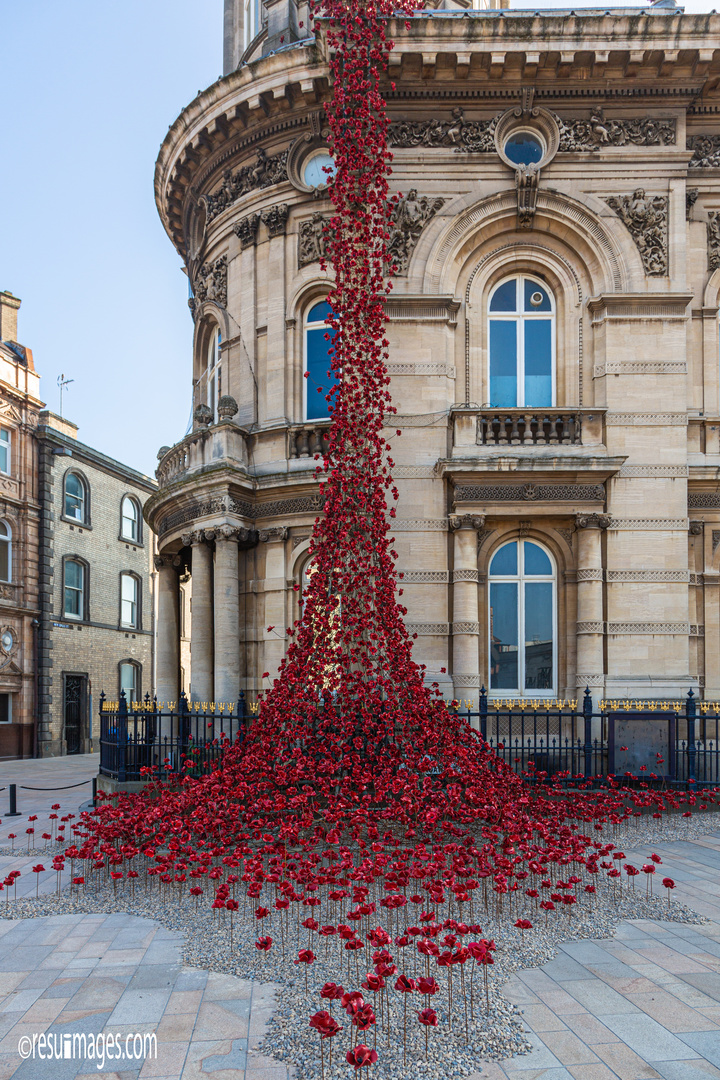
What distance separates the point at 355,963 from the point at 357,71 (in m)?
14.7

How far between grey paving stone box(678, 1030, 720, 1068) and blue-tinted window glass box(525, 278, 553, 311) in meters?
13.4

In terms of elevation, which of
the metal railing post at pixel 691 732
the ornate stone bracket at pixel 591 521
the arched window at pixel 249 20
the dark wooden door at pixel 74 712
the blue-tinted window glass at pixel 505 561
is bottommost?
the dark wooden door at pixel 74 712

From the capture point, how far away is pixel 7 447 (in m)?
27.8

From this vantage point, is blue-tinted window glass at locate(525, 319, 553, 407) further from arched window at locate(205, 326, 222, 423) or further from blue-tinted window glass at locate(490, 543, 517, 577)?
arched window at locate(205, 326, 222, 423)

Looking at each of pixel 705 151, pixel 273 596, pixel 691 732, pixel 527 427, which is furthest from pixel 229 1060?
pixel 705 151

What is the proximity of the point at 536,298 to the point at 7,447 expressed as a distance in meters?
19.6

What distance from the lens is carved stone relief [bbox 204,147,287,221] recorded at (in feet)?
54.9

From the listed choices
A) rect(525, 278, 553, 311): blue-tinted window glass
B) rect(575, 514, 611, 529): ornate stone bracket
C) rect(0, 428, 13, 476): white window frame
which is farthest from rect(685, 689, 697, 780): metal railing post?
rect(0, 428, 13, 476): white window frame

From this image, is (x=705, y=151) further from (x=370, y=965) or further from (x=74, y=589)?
(x=74, y=589)

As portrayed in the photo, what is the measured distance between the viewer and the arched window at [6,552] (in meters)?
27.6

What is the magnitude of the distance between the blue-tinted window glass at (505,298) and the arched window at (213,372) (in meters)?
6.05

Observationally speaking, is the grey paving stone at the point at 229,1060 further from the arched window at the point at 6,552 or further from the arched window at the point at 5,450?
the arched window at the point at 5,450

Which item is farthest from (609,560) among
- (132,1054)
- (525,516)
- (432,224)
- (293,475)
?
(132,1054)

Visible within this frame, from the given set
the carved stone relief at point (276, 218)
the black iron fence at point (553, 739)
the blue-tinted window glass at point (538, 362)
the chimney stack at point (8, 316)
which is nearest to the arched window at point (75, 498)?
the chimney stack at point (8, 316)
